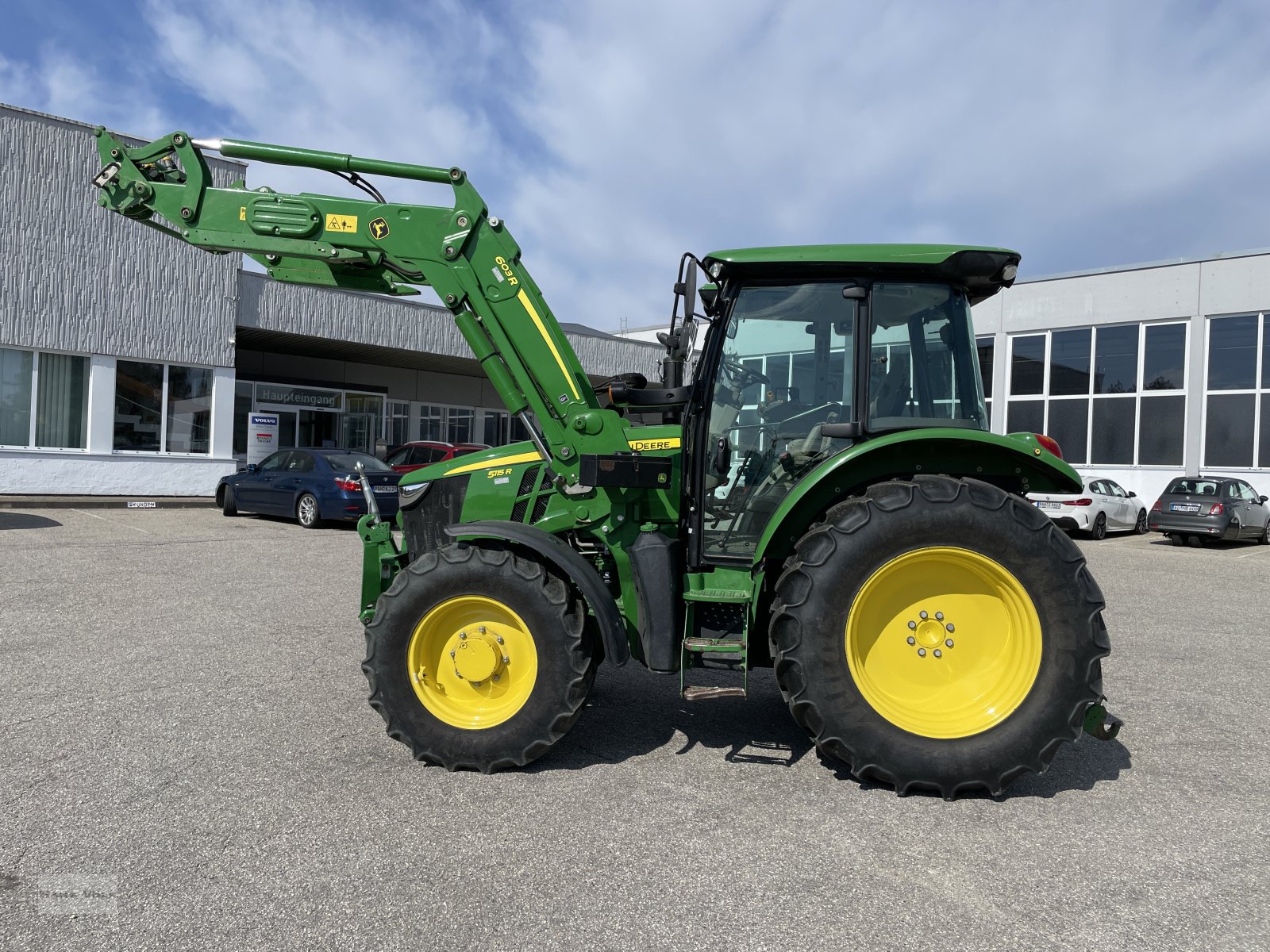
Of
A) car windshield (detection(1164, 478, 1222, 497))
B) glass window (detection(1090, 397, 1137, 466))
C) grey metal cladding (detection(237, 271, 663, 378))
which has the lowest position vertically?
car windshield (detection(1164, 478, 1222, 497))

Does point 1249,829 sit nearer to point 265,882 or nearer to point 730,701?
point 730,701

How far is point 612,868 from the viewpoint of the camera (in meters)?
3.09

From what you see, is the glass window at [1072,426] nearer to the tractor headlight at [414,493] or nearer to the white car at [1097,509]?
the white car at [1097,509]

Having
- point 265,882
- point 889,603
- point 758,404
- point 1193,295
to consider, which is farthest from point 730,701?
point 1193,295

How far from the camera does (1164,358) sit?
23.7 m

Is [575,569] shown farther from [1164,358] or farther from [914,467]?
[1164,358]

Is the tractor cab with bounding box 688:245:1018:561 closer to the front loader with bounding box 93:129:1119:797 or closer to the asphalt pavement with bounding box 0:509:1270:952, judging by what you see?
the front loader with bounding box 93:129:1119:797

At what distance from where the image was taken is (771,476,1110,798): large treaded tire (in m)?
3.70

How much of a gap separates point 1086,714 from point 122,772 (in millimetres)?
4203

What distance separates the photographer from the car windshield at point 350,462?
48.9 feet

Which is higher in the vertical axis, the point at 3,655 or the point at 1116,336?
the point at 1116,336

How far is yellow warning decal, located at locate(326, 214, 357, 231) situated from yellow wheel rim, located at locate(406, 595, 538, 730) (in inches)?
78.1

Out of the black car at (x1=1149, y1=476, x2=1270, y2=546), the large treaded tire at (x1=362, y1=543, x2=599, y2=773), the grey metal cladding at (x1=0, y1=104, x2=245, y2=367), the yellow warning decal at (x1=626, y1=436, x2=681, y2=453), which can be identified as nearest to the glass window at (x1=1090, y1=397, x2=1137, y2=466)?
the black car at (x1=1149, y1=476, x2=1270, y2=546)

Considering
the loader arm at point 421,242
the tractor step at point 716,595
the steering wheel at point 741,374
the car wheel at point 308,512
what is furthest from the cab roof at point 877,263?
the car wheel at point 308,512
